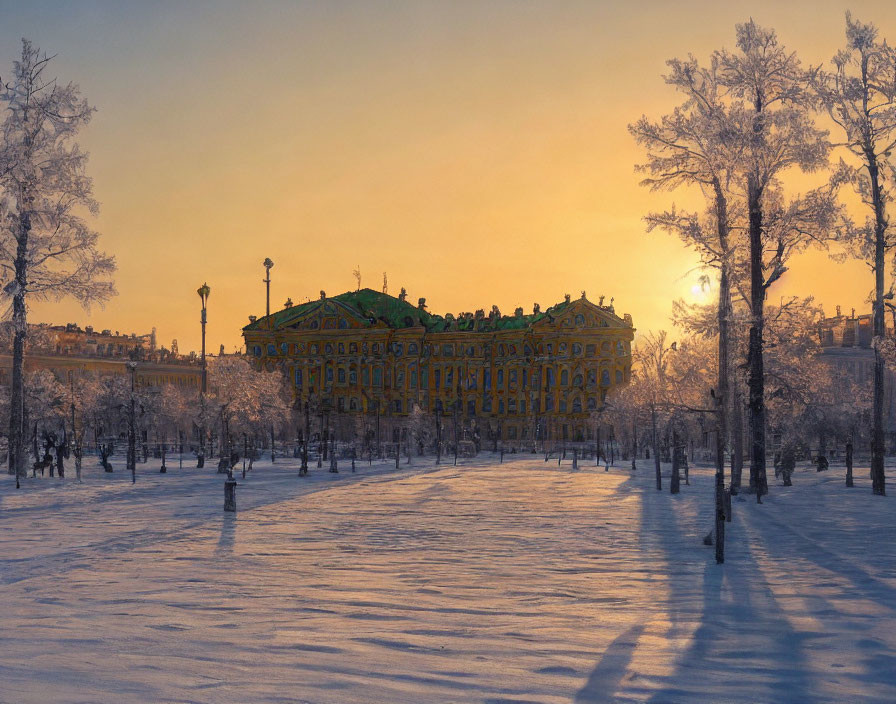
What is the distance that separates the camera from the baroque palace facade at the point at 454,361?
331 feet

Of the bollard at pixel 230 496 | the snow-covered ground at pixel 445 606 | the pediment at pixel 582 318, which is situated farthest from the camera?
the pediment at pixel 582 318

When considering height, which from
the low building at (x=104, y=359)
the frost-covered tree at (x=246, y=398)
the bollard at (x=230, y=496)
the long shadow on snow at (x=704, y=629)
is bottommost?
the long shadow on snow at (x=704, y=629)

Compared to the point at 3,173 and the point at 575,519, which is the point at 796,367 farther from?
the point at 3,173

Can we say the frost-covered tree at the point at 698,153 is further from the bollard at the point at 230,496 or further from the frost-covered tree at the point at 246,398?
the frost-covered tree at the point at 246,398

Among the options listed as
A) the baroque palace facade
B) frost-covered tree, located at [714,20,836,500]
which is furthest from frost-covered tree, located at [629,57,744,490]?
the baroque palace facade

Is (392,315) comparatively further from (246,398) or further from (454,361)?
(246,398)

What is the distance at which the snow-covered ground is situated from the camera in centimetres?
809

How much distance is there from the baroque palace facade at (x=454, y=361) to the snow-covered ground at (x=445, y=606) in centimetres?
7818

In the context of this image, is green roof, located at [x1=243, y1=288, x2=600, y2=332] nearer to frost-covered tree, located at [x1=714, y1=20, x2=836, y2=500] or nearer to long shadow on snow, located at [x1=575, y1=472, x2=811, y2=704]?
frost-covered tree, located at [x1=714, y1=20, x2=836, y2=500]

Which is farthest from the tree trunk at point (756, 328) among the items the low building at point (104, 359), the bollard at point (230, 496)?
the low building at point (104, 359)

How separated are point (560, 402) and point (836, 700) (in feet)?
314

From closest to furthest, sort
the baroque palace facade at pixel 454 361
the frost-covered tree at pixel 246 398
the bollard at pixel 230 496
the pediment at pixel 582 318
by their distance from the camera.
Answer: the bollard at pixel 230 496, the frost-covered tree at pixel 246 398, the pediment at pixel 582 318, the baroque palace facade at pixel 454 361

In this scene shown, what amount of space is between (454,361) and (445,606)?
95.1 m

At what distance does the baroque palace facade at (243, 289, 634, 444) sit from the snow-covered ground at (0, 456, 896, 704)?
256 ft
